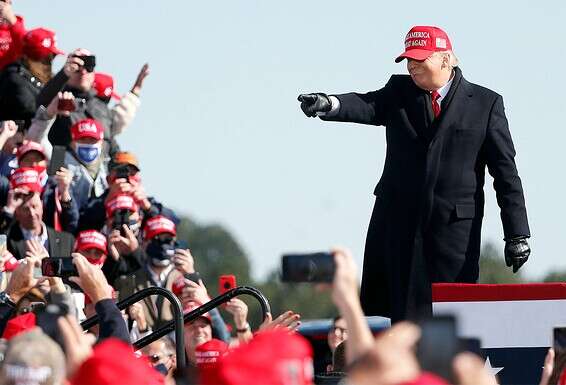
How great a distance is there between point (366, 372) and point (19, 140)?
8332 mm

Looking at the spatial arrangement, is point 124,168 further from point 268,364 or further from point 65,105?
point 268,364

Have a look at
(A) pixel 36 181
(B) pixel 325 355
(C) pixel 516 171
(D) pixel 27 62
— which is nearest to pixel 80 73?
(D) pixel 27 62

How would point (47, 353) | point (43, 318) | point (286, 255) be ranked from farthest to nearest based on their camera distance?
point (43, 318) → point (286, 255) → point (47, 353)

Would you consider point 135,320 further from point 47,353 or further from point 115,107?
point 47,353

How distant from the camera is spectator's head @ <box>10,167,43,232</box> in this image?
12.5m

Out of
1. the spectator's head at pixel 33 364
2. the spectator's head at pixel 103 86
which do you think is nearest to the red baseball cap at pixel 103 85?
the spectator's head at pixel 103 86

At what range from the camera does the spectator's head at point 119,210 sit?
13.0 m

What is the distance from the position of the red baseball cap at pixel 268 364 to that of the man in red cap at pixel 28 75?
7.46m

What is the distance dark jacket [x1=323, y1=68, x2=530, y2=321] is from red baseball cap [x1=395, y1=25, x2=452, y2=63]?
226 mm

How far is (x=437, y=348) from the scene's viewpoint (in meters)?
6.24

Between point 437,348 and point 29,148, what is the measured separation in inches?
285

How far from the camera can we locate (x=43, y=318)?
7445mm

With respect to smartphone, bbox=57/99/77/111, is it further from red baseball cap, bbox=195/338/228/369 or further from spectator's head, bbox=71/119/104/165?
red baseball cap, bbox=195/338/228/369

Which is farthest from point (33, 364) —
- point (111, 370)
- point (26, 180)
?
point (26, 180)
